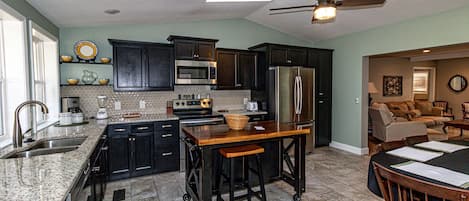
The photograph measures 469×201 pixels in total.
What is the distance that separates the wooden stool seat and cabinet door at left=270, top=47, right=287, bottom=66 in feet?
8.17

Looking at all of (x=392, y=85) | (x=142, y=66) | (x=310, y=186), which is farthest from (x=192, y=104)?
(x=392, y=85)

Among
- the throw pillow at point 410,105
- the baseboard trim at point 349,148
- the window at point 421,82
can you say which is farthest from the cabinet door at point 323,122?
the window at point 421,82

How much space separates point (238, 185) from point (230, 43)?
307 cm

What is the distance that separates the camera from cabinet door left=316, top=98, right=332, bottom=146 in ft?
18.0

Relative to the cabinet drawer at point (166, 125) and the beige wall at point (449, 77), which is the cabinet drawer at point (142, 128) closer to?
the cabinet drawer at point (166, 125)

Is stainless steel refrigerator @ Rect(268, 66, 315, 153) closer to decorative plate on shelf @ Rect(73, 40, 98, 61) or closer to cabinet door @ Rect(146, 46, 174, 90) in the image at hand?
cabinet door @ Rect(146, 46, 174, 90)

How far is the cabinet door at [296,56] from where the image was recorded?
511 centimetres

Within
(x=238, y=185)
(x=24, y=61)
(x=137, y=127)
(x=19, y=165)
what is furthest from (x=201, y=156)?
(x=24, y=61)

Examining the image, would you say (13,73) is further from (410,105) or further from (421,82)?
(421,82)

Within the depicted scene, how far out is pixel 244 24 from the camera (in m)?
5.37

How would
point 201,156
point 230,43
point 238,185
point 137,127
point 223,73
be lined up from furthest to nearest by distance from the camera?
point 230,43 < point 223,73 < point 137,127 < point 238,185 < point 201,156

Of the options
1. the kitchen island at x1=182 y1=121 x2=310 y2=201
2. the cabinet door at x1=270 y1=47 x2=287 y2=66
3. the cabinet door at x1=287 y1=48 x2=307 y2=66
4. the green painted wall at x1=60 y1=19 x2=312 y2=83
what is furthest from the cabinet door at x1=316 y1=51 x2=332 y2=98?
the kitchen island at x1=182 y1=121 x2=310 y2=201

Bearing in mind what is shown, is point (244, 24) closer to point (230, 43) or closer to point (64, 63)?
point (230, 43)

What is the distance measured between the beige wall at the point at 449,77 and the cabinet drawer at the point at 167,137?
9851 mm
